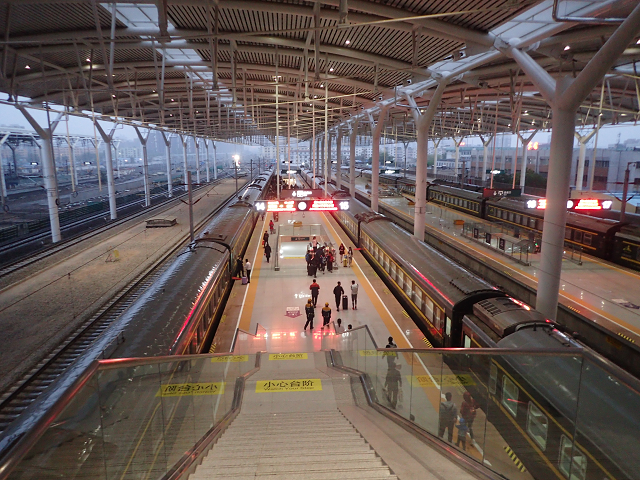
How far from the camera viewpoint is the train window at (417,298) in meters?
13.8

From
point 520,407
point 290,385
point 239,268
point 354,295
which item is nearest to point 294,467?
point 520,407

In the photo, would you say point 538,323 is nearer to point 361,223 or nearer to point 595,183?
point 361,223

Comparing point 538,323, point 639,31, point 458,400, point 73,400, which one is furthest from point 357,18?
point 73,400

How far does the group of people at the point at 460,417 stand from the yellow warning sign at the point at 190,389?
3.74m

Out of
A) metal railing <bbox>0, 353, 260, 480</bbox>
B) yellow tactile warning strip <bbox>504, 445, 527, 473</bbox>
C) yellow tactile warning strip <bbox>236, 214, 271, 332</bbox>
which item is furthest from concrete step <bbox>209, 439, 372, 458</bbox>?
yellow tactile warning strip <bbox>236, 214, 271, 332</bbox>

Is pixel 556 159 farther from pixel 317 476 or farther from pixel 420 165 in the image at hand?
pixel 317 476

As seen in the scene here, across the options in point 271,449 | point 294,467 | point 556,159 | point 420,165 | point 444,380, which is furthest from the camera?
point 420,165

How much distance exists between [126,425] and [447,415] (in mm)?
4324

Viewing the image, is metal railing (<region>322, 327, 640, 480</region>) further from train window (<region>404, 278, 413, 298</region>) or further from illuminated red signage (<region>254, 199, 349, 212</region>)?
illuminated red signage (<region>254, 199, 349, 212</region>)

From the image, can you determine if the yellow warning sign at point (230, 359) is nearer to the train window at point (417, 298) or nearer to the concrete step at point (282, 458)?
the concrete step at point (282, 458)

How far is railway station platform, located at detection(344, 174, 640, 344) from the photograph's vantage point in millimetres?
13484

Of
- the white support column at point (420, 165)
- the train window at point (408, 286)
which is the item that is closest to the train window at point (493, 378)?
the train window at point (408, 286)

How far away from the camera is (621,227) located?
66.7 feet

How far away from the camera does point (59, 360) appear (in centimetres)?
1158
